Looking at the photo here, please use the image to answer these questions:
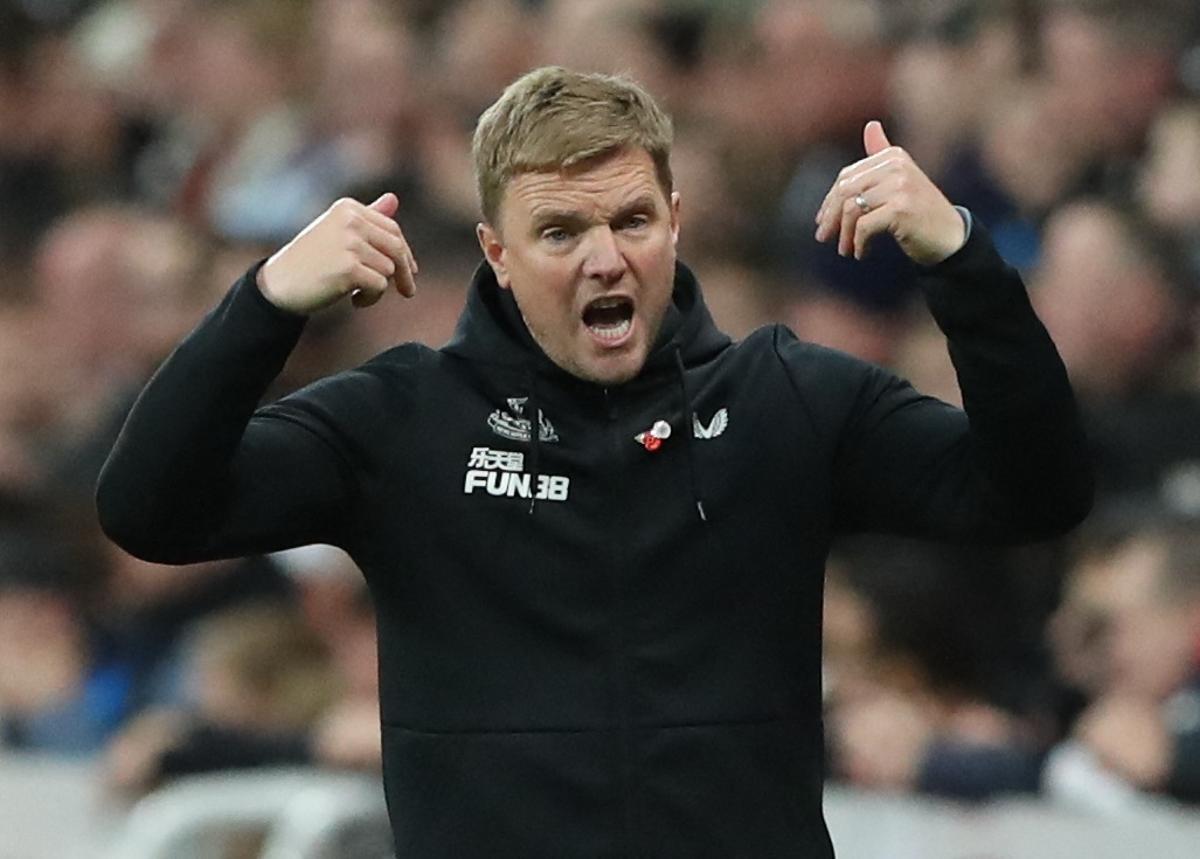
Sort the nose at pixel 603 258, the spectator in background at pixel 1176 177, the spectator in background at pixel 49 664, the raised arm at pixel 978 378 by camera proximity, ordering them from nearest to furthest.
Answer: the raised arm at pixel 978 378, the nose at pixel 603 258, the spectator in background at pixel 1176 177, the spectator in background at pixel 49 664

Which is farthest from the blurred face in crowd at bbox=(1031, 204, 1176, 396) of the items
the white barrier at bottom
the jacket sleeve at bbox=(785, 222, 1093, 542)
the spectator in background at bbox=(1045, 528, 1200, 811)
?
the jacket sleeve at bbox=(785, 222, 1093, 542)

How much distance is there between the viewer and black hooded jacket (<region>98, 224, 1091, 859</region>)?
3844mm

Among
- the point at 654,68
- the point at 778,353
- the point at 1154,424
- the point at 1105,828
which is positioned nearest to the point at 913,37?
the point at 654,68

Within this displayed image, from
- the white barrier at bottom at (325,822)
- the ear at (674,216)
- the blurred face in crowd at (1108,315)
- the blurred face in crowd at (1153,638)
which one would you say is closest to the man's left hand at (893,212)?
the ear at (674,216)

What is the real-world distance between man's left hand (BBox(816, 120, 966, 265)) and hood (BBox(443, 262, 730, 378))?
12.6 inches

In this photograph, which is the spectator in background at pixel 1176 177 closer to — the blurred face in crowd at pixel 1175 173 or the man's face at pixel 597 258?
the blurred face in crowd at pixel 1175 173

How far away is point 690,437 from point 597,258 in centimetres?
30

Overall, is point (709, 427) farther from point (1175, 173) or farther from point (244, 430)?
point (1175, 173)

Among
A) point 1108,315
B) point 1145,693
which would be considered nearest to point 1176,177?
point 1108,315

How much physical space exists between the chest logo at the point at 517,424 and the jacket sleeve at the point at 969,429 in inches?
14.8

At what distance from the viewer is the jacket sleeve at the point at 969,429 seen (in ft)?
12.5

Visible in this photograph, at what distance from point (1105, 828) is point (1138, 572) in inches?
30.2

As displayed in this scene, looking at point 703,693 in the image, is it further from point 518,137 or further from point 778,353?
point 518,137

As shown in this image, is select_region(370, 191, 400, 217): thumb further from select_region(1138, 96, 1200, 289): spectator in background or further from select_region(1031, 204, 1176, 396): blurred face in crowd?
select_region(1138, 96, 1200, 289): spectator in background
